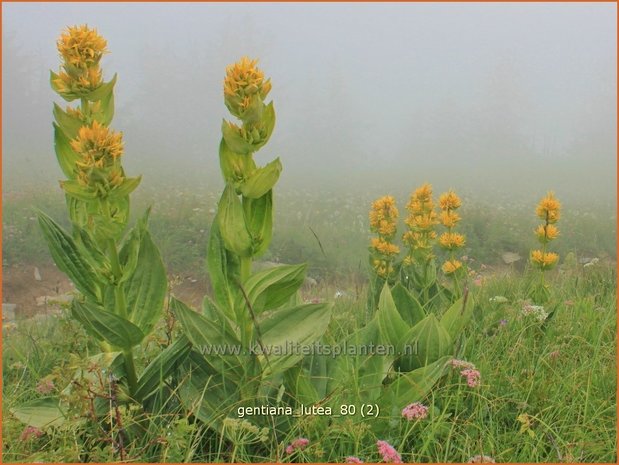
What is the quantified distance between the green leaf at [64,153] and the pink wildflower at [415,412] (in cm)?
173

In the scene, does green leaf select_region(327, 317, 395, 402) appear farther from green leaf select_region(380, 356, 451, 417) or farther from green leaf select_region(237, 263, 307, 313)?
green leaf select_region(237, 263, 307, 313)

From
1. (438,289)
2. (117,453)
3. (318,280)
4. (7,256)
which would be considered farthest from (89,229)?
(7,256)

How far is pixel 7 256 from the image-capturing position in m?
8.64

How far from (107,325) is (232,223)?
2.22 ft

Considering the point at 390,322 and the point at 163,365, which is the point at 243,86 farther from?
the point at 390,322

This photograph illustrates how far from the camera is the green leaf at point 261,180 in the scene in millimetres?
2506

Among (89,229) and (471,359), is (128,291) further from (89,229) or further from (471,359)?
(471,359)

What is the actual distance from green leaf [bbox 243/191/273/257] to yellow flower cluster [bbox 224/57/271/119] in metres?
0.36

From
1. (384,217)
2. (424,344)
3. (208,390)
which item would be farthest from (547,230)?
(208,390)

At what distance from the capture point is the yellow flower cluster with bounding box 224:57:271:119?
2486mm

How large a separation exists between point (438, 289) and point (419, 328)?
963mm

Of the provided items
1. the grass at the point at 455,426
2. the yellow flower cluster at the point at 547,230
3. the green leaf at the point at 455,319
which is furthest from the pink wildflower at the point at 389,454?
the yellow flower cluster at the point at 547,230

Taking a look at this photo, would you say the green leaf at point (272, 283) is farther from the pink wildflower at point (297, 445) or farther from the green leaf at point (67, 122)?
the green leaf at point (67, 122)

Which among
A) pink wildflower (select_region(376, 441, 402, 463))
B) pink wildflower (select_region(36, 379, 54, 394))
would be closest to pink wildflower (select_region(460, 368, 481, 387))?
pink wildflower (select_region(376, 441, 402, 463))
